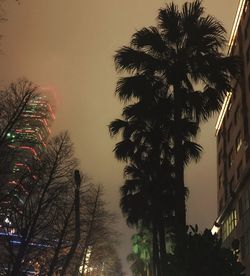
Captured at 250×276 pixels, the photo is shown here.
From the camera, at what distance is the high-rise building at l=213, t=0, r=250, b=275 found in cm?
3831

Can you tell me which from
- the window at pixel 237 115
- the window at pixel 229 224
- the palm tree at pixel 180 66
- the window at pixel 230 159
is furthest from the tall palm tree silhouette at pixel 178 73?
the window at pixel 230 159

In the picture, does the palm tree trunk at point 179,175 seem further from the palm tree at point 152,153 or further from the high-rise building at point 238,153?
the high-rise building at point 238,153

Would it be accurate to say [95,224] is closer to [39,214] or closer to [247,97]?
[39,214]

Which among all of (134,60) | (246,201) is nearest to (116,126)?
(134,60)

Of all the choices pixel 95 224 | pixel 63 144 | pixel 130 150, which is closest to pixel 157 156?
pixel 130 150

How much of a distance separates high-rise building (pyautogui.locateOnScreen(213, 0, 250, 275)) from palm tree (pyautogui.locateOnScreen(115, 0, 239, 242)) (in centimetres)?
2015

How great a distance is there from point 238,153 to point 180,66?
33257 millimetres

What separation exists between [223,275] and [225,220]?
37.6 metres

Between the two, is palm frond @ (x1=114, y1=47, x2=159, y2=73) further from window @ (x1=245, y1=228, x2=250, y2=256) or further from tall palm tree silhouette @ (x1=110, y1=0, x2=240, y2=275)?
window @ (x1=245, y1=228, x2=250, y2=256)

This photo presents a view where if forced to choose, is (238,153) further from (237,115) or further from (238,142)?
(237,115)

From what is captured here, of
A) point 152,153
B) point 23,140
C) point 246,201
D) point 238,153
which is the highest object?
point 238,153

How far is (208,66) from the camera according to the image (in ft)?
50.8

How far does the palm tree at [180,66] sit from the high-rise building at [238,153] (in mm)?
20151

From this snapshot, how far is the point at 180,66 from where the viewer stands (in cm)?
1548
